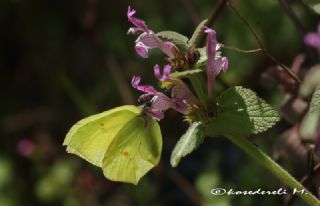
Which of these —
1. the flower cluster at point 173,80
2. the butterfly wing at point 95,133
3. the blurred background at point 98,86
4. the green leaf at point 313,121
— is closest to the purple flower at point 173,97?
the flower cluster at point 173,80

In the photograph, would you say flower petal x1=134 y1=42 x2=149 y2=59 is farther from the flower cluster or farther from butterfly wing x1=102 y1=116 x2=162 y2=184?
butterfly wing x1=102 y1=116 x2=162 y2=184

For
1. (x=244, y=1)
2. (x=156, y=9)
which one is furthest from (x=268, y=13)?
(x=156, y=9)

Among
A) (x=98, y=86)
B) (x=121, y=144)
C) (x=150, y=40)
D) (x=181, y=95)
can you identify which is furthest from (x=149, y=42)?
(x=98, y=86)

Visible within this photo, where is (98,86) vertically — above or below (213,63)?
below

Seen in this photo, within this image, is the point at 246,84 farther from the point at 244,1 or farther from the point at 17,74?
the point at 17,74

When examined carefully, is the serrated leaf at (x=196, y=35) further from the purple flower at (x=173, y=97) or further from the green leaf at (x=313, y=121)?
the green leaf at (x=313, y=121)

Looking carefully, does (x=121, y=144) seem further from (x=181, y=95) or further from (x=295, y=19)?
(x=295, y=19)

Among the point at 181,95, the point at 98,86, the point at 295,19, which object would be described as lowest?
the point at 98,86

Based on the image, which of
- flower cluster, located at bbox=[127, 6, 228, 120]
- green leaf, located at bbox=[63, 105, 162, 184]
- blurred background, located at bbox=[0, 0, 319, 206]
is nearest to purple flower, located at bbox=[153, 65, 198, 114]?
flower cluster, located at bbox=[127, 6, 228, 120]
